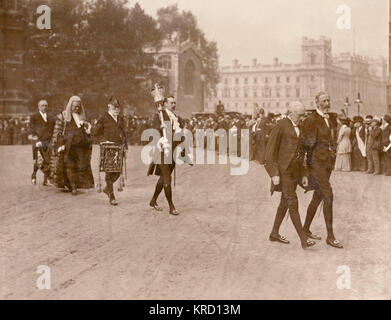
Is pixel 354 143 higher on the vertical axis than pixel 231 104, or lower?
lower

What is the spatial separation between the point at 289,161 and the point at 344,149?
11395 mm

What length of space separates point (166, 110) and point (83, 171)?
3387 mm

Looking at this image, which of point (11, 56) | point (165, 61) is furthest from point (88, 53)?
point (165, 61)

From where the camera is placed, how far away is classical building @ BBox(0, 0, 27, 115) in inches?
1257

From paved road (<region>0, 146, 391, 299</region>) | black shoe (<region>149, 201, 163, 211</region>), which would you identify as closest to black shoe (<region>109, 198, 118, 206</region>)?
paved road (<region>0, 146, 391, 299</region>)

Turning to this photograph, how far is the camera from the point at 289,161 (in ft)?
24.1

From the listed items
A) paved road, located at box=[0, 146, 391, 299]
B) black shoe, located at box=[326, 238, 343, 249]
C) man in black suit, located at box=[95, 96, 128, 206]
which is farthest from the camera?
man in black suit, located at box=[95, 96, 128, 206]

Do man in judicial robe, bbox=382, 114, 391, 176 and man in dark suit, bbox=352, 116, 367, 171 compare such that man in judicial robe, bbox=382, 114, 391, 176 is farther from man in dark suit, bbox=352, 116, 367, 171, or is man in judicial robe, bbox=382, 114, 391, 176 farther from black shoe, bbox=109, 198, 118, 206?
black shoe, bbox=109, 198, 118, 206

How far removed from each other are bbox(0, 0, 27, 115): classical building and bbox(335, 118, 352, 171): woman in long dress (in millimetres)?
19900

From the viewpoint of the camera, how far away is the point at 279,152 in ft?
24.5

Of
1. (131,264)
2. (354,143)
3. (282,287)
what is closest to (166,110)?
(131,264)

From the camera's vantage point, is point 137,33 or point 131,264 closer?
point 131,264

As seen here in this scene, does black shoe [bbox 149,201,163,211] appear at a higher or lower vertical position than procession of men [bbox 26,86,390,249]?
lower

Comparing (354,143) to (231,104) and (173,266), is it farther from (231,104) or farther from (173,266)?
(231,104)
